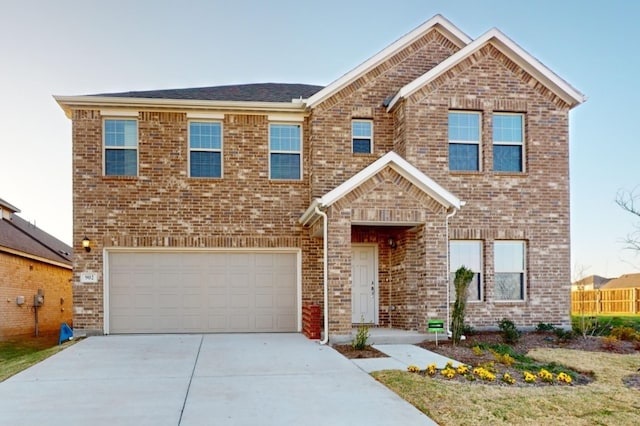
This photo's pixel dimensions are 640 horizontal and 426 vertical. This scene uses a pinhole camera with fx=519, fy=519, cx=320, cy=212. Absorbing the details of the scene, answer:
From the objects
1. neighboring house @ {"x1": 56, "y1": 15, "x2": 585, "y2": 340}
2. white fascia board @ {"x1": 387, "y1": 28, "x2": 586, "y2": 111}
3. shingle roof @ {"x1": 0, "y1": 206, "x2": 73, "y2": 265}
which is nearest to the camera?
white fascia board @ {"x1": 387, "y1": 28, "x2": 586, "y2": 111}

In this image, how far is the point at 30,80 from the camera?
608 inches

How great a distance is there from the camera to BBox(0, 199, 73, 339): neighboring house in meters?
16.5

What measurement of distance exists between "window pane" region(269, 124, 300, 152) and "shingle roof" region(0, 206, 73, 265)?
30.0ft

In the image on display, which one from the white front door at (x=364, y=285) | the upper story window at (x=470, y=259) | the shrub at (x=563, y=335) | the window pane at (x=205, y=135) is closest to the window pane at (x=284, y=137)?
the window pane at (x=205, y=135)

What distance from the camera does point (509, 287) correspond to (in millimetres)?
13312

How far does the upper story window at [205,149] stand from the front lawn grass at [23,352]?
5154 mm

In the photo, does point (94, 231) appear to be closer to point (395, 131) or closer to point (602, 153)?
point (395, 131)

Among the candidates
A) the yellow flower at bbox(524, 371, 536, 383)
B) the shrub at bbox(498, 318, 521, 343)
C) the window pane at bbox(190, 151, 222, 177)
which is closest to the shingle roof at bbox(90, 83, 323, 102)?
the window pane at bbox(190, 151, 222, 177)

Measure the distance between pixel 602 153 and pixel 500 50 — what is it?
21.5 ft

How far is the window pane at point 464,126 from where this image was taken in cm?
1336

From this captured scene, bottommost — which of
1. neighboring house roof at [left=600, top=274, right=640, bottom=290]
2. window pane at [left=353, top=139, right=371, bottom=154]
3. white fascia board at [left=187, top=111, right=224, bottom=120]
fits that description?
neighboring house roof at [left=600, top=274, right=640, bottom=290]

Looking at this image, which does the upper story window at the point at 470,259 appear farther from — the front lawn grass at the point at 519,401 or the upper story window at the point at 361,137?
the front lawn grass at the point at 519,401

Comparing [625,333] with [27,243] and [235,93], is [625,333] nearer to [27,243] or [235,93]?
[235,93]

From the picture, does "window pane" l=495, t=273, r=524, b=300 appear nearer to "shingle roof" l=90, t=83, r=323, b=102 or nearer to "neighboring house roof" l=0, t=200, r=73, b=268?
"shingle roof" l=90, t=83, r=323, b=102
